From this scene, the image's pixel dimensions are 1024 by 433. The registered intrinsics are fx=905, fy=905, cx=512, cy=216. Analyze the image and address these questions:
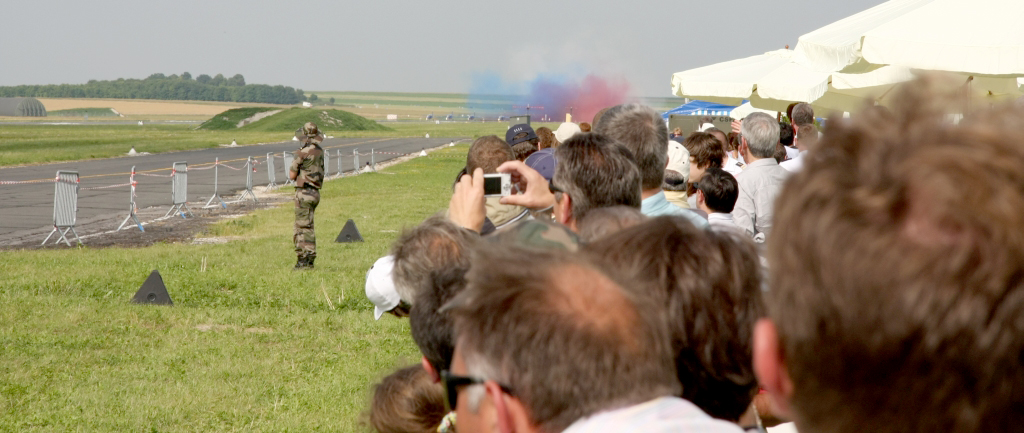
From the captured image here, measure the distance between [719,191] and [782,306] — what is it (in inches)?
192

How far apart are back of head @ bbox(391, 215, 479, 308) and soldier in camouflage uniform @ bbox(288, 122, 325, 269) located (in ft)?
31.4

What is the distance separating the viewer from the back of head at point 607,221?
263 cm

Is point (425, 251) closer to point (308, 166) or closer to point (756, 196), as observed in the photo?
point (756, 196)

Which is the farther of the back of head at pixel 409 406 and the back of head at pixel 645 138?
the back of head at pixel 645 138

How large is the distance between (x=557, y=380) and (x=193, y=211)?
2146cm

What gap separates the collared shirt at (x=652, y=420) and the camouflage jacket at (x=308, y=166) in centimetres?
1135

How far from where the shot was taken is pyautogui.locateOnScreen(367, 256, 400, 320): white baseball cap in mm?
3311

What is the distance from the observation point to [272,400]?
252 inches

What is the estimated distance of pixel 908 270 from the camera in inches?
34.8

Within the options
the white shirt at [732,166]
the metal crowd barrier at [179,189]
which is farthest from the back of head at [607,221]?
the metal crowd barrier at [179,189]

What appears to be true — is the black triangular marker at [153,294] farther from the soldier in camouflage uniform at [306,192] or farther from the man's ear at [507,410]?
the man's ear at [507,410]

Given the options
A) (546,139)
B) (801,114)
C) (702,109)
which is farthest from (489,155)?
(702,109)

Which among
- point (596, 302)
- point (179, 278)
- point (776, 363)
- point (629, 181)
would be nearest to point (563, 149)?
point (629, 181)

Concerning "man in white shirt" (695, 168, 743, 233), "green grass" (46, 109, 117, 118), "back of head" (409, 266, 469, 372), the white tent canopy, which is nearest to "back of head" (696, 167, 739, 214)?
"man in white shirt" (695, 168, 743, 233)
